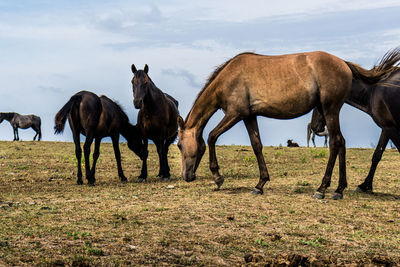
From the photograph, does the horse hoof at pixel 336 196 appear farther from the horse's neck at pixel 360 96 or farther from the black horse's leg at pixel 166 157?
the black horse's leg at pixel 166 157

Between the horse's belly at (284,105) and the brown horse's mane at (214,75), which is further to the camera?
the brown horse's mane at (214,75)

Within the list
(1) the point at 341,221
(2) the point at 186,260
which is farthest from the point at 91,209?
(1) the point at 341,221

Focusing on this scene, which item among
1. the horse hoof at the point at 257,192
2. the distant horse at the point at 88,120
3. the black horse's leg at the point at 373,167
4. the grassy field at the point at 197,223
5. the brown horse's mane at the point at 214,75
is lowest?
the grassy field at the point at 197,223

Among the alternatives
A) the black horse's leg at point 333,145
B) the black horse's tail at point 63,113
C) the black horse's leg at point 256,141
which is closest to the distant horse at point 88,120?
the black horse's tail at point 63,113

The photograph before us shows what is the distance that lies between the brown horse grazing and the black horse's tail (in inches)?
147

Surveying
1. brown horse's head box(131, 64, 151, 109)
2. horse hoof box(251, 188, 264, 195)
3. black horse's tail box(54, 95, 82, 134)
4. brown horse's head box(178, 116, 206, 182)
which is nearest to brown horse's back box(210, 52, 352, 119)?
brown horse's head box(178, 116, 206, 182)

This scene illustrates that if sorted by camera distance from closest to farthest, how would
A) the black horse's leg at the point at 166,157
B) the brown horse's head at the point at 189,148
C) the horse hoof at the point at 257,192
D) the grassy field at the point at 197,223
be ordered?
1. the grassy field at the point at 197,223
2. the horse hoof at the point at 257,192
3. the brown horse's head at the point at 189,148
4. the black horse's leg at the point at 166,157

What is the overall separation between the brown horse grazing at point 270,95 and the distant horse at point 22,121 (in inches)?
1143

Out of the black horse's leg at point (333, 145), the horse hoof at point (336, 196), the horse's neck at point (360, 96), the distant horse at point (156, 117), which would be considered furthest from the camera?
the distant horse at point (156, 117)

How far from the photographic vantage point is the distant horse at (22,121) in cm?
3616

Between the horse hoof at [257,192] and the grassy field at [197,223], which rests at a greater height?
the horse hoof at [257,192]

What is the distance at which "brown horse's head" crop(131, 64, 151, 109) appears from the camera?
1170cm

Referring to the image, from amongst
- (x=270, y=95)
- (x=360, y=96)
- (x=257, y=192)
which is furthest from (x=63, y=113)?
(x=360, y=96)

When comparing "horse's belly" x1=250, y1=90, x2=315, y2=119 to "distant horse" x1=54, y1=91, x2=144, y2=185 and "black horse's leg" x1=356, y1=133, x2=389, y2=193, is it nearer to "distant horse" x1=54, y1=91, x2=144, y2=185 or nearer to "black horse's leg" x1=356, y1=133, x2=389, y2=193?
"black horse's leg" x1=356, y1=133, x2=389, y2=193
